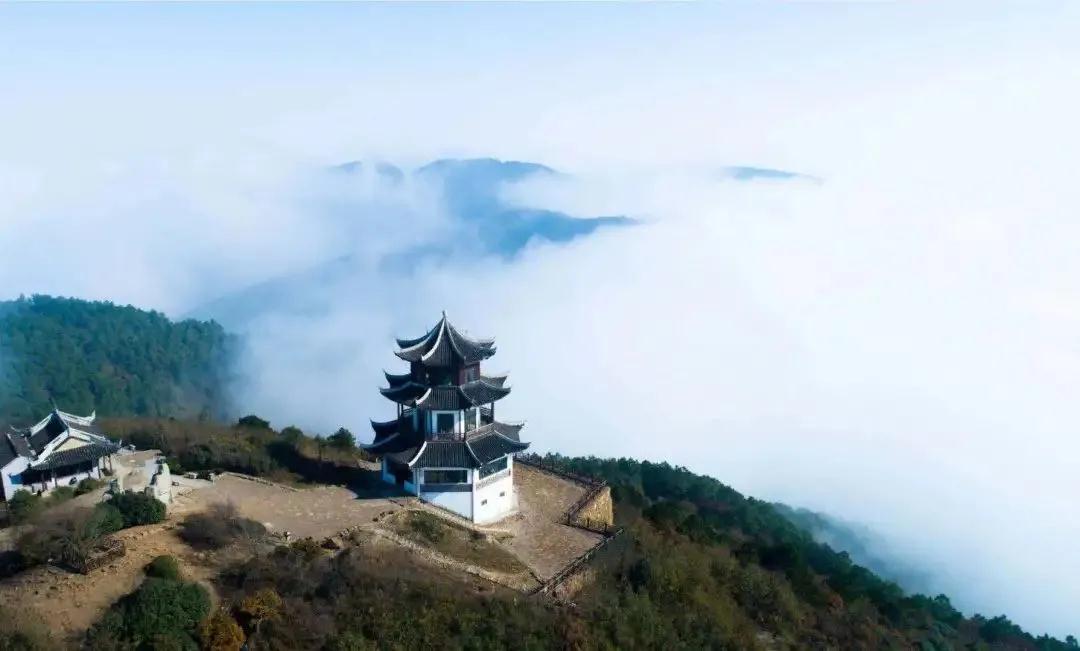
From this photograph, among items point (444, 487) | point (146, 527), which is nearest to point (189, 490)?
point (146, 527)

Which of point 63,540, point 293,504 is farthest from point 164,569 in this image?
point 293,504

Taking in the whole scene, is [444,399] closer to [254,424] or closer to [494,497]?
[494,497]

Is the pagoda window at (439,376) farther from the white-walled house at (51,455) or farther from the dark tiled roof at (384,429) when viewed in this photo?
the white-walled house at (51,455)

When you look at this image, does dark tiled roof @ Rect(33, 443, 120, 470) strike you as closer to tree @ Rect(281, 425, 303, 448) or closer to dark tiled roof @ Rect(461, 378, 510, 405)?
tree @ Rect(281, 425, 303, 448)

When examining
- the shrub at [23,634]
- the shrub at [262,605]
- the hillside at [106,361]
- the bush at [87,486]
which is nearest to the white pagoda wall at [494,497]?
the shrub at [262,605]

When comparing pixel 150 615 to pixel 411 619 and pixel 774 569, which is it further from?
pixel 774 569

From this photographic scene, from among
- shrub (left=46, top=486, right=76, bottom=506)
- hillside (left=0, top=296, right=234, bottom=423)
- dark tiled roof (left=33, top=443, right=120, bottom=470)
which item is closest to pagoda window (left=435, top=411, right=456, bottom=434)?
dark tiled roof (left=33, top=443, right=120, bottom=470)
